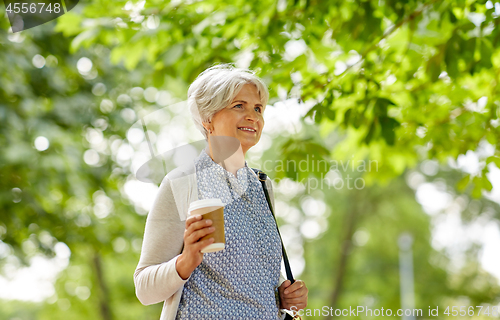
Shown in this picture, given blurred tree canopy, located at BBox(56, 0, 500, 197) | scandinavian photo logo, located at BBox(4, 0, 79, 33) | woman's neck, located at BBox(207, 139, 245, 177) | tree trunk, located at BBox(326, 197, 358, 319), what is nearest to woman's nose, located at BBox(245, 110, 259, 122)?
woman's neck, located at BBox(207, 139, 245, 177)

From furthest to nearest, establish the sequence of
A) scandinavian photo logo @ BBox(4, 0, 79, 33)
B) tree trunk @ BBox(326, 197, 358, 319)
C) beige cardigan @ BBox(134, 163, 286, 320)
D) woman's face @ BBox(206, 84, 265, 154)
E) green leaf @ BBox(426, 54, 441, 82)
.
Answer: tree trunk @ BBox(326, 197, 358, 319) → scandinavian photo logo @ BBox(4, 0, 79, 33) → green leaf @ BBox(426, 54, 441, 82) → woman's face @ BBox(206, 84, 265, 154) → beige cardigan @ BBox(134, 163, 286, 320)

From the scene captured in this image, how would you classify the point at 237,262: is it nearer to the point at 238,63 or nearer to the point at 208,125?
the point at 208,125

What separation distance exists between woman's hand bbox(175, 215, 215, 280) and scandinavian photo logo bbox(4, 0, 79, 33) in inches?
96.4

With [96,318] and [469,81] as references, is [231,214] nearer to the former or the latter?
[469,81]

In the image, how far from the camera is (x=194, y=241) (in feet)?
4.06

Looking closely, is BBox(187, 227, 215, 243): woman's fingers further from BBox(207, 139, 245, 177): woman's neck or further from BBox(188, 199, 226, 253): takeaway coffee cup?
BBox(207, 139, 245, 177): woman's neck

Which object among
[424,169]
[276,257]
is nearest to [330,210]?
[424,169]

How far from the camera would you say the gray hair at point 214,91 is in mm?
1536

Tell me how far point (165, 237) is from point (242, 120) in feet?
1.49

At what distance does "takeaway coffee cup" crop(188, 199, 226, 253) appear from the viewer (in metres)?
1.23

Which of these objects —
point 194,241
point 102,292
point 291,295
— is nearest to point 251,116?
point 194,241

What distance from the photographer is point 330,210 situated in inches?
597

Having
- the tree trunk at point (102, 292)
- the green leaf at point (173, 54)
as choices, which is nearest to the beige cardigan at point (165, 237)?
the green leaf at point (173, 54)

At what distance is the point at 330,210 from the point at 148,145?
46.1 feet
